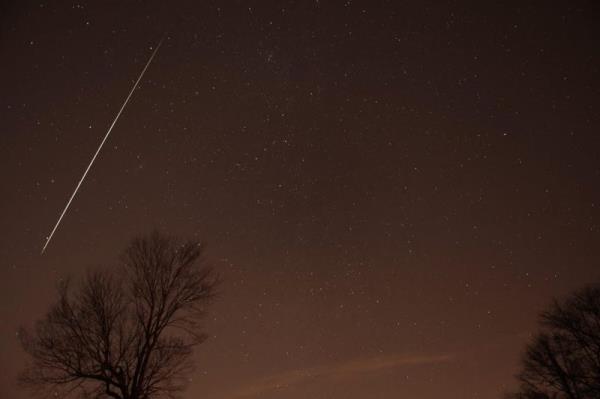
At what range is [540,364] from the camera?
25500 mm

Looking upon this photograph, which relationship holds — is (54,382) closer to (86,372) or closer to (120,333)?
(86,372)

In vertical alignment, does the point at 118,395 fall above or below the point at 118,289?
below

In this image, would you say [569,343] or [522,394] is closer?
[569,343]

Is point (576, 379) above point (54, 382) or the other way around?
the other way around

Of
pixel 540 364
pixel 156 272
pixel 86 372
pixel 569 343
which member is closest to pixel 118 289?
pixel 156 272

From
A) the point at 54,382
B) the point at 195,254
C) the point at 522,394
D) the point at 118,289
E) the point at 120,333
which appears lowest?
the point at 522,394

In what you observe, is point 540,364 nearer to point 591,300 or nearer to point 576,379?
point 576,379

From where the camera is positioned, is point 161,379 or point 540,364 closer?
point 161,379

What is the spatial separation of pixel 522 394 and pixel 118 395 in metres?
27.2

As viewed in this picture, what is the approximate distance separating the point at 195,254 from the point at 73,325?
3881 mm

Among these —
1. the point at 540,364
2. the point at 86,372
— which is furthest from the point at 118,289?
the point at 540,364

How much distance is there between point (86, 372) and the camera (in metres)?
10.5

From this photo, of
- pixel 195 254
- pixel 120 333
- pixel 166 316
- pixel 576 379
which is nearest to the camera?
pixel 120 333

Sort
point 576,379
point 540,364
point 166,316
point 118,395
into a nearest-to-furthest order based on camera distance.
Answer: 1. point 118,395
2. point 166,316
3. point 576,379
4. point 540,364
